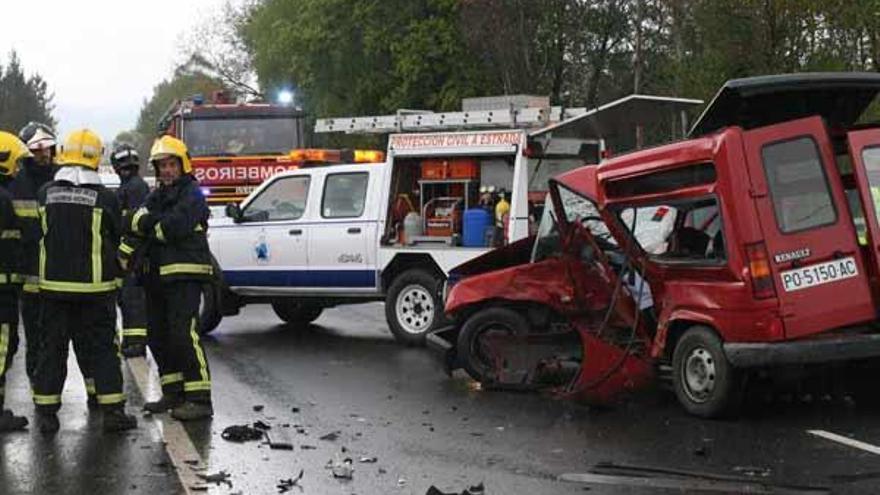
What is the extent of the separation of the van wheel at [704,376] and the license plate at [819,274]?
61 cm

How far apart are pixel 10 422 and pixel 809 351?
4930 millimetres

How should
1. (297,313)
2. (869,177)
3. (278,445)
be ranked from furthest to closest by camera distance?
(297,313), (869,177), (278,445)

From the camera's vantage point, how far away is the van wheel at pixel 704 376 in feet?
22.9

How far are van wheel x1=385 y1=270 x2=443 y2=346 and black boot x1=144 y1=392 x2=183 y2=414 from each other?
3.71m

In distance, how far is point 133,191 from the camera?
9344mm

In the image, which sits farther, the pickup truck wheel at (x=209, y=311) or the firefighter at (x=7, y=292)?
the pickup truck wheel at (x=209, y=311)

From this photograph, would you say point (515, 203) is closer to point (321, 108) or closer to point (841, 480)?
point (841, 480)

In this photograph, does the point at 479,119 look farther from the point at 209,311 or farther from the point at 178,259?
the point at 178,259

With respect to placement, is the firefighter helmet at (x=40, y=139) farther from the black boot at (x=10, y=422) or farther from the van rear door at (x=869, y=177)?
the van rear door at (x=869, y=177)

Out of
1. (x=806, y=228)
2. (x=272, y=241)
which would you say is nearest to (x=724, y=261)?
(x=806, y=228)

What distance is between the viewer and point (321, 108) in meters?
39.5

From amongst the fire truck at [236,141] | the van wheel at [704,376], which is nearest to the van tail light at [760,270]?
the van wheel at [704,376]

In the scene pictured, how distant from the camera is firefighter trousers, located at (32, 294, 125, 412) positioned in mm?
6867

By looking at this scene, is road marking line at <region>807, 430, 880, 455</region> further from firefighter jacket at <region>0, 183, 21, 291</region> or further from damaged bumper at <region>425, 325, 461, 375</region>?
firefighter jacket at <region>0, 183, 21, 291</region>
